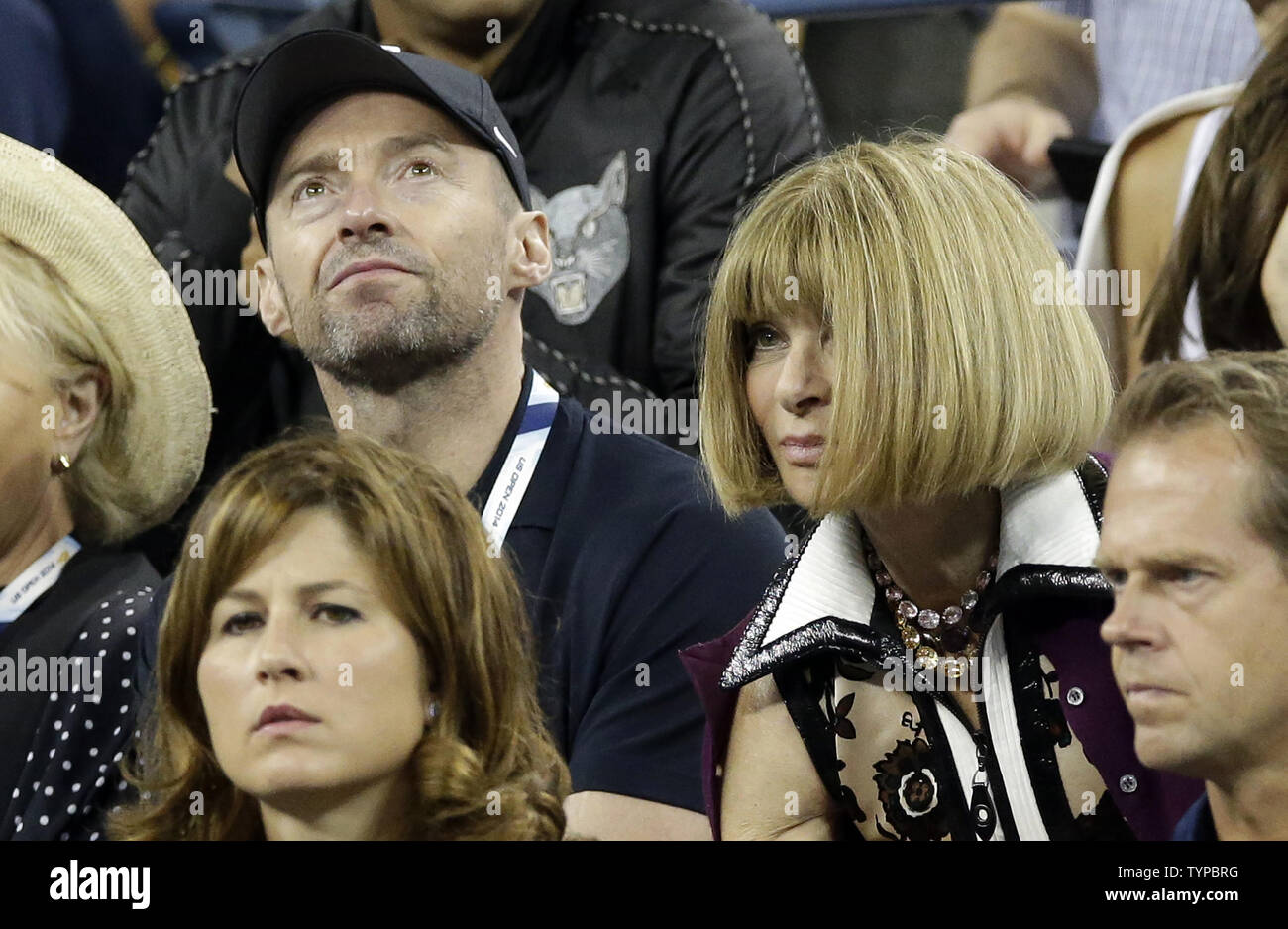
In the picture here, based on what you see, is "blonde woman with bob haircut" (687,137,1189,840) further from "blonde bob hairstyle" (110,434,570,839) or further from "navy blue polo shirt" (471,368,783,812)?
"blonde bob hairstyle" (110,434,570,839)

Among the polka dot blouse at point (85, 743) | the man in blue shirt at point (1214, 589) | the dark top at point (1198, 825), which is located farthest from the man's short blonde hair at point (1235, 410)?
the polka dot blouse at point (85, 743)

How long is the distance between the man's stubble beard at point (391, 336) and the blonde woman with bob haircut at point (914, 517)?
1.14 feet

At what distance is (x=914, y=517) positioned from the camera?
6.26ft

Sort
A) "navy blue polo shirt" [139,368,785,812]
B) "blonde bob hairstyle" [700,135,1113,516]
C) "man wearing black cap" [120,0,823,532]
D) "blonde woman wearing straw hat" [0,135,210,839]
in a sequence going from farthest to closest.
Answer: "man wearing black cap" [120,0,823,532] → "blonde woman wearing straw hat" [0,135,210,839] → "navy blue polo shirt" [139,368,785,812] → "blonde bob hairstyle" [700,135,1113,516]

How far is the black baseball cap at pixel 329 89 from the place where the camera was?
2.17m

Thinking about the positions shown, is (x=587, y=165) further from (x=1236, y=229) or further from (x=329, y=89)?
(x=1236, y=229)

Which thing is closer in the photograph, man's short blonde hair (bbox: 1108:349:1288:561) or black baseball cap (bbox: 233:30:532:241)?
man's short blonde hair (bbox: 1108:349:1288:561)

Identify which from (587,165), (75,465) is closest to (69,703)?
(75,465)

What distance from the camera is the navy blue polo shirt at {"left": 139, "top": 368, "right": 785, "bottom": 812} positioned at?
204cm

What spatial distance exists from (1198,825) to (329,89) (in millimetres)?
1263

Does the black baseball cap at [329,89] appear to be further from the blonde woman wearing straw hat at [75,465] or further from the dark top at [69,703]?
the dark top at [69,703]

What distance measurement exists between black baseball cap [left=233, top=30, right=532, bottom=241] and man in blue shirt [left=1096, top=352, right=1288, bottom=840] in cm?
90

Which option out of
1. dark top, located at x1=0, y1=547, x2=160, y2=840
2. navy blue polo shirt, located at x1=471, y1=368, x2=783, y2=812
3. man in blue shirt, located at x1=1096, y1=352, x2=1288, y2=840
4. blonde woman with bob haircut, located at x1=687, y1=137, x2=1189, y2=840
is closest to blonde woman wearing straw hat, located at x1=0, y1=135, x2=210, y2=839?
dark top, located at x1=0, y1=547, x2=160, y2=840

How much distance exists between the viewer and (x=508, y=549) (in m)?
2.08
